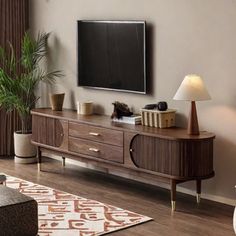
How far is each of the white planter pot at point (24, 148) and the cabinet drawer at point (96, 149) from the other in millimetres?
904

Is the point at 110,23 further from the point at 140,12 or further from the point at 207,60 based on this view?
the point at 207,60

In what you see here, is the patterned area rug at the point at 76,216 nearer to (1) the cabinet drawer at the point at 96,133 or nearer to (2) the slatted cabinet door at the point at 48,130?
(1) the cabinet drawer at the point at 96,133

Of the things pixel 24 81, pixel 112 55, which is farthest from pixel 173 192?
pixel 24 81

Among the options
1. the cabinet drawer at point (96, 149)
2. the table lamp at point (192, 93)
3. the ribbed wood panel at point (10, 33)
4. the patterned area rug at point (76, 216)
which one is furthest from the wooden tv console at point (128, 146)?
the ribbed wood panel at point (10, 33)

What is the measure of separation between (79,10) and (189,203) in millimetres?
2432

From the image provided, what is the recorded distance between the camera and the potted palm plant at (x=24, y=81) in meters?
6.61

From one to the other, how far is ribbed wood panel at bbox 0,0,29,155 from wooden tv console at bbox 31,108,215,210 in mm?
741

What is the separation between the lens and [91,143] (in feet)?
18.8

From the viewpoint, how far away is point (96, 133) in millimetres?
5645

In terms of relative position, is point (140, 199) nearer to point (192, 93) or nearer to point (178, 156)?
point (178, 156)

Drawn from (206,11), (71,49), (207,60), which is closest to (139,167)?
(207,60)

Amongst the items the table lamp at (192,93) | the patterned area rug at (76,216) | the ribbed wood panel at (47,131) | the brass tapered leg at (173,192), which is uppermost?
the table lamp at (192,93)

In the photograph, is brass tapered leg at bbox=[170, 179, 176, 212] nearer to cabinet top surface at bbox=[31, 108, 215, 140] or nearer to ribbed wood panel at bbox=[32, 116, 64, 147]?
cabinet top surface at bbox=[31, 108, 215, 140]

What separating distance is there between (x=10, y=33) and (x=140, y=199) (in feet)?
8.99
